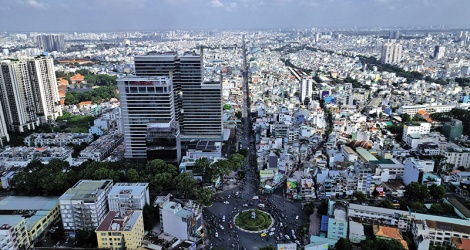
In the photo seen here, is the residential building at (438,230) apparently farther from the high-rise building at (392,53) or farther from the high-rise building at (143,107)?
the high-rise building at (392,53)

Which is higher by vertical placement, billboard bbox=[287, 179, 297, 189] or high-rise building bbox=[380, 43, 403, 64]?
high-rise building bbox=[380, 43, 403, 64]

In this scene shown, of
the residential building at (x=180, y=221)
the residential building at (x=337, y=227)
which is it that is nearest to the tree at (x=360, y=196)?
the residential building at (x=337, y=227)

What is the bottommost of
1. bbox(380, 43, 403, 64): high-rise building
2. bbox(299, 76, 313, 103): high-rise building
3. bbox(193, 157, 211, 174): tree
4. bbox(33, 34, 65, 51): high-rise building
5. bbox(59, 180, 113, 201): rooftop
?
bbox(193, 157, 211, 174): tree

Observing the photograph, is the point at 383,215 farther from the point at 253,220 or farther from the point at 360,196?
the point at 253,220

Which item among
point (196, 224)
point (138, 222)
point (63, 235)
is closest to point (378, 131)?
point (196, 224)

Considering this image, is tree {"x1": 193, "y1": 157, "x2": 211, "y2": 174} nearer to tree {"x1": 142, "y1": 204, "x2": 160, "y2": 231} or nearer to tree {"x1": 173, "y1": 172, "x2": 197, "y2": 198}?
tree {"x1": 173, "y1": 172, "x2": 197, "y2": 198}

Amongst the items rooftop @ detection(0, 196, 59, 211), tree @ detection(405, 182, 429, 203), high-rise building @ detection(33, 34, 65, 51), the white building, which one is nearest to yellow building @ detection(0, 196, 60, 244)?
rooftop @ detection(0, 196, 59, 211)

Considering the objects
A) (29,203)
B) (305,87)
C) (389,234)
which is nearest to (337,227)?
(389,234)

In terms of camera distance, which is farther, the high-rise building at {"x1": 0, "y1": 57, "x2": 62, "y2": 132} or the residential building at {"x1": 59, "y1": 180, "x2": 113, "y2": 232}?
the high-rise building at {"x1": 0, "y1": 57, "x2": 62, "y2": 132}
